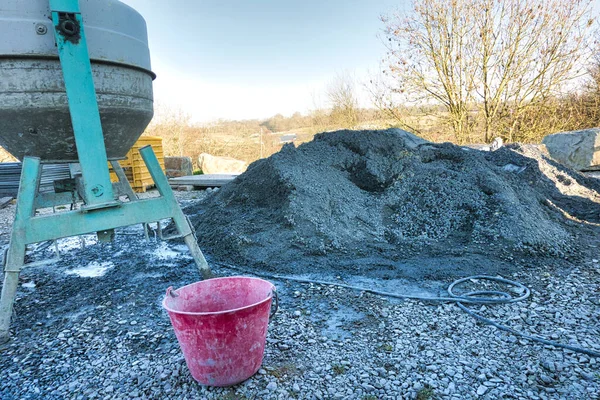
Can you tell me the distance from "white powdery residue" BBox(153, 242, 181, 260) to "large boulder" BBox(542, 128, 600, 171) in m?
9.79

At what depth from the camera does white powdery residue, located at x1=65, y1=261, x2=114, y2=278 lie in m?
3.51

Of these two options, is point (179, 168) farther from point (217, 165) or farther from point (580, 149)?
point (580, 149)

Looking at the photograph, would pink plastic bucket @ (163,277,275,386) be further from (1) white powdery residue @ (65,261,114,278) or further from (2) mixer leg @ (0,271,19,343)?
(1) white powdery residue @ (65,261,114,278)

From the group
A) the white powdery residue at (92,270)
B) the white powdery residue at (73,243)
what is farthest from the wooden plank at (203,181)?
the white powdery residue at (92,270)

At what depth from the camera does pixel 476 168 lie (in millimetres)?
5066

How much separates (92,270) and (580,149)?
11.1 meters

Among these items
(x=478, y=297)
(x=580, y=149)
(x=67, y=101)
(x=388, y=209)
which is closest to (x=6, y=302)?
(x=67, y=101)

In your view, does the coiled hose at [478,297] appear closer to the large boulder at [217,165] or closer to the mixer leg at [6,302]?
the mixer leg at [6,302]

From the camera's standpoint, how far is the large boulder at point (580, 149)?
9.12 meters

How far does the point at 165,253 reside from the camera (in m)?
4.07

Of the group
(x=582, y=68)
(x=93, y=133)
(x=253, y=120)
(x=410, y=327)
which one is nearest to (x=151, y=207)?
(x=93, y=133)

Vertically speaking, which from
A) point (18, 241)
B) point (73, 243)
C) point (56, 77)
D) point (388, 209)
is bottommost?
point (73, 243)

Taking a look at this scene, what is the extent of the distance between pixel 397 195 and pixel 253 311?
3.53 meters

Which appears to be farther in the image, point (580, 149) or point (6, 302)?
point (580, 149)
